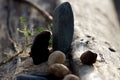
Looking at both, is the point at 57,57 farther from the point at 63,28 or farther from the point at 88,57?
the point at 63,28

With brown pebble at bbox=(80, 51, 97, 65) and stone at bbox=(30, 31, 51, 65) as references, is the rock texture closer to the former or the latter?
brown pebble at bbox=(80, 51, 97, 65)

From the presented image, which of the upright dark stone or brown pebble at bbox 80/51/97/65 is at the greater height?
the upright dark stone

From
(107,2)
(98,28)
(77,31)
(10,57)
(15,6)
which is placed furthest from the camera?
(107,2)

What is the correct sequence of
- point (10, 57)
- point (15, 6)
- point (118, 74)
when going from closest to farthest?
point (118, 74) < point (10, 57) < point (15, 6)

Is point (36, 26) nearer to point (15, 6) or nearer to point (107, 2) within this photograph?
point (15, 6)

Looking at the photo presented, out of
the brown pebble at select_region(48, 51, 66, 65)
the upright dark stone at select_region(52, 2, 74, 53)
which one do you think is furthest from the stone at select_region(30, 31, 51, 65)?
the brown pebble at select_region(48, 51, 66, 65)

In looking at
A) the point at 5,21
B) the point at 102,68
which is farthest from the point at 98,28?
the point at 102,68

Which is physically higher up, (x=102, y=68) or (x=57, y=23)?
(x=57, y=23)
